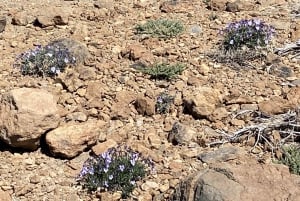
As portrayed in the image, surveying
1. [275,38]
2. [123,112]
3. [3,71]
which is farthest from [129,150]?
[275,38]

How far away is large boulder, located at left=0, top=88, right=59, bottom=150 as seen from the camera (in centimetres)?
429

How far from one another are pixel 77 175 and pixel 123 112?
2.59 ft

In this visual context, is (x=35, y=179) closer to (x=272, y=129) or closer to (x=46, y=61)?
(x=46, y=61)

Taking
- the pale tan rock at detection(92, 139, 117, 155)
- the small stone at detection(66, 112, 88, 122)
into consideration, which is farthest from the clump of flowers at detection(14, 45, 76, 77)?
the pale tan rock at detection(92, 139, 117, 155)

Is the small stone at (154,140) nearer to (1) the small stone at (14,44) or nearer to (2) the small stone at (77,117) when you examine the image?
(2) the small stone at (77,117)

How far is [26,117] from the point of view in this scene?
14.1ft

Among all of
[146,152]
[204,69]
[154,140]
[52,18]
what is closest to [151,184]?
[146,152]

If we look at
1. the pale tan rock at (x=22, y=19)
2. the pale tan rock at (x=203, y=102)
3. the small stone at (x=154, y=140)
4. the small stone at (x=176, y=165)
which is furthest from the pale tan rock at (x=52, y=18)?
the small stone at (x=176, y=165)

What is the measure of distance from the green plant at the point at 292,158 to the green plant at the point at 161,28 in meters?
2.16

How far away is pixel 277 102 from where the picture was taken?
4.69 m

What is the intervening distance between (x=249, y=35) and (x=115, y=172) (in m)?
2.12

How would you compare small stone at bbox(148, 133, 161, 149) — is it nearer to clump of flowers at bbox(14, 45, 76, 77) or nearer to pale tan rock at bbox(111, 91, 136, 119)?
pale tan rock at bbox(111, 91, 136, 119)

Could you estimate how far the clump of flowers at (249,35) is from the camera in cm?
547

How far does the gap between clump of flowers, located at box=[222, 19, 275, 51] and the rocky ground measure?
0.59 ft
